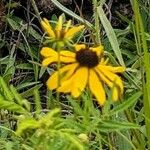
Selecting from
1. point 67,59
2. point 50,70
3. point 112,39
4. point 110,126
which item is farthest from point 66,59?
point 50,70

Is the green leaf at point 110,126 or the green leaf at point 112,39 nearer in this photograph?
the green leaf at point 110,126

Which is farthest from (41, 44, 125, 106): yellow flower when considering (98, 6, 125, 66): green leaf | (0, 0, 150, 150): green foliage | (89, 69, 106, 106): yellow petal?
(98, 6, 125, 66): green leaf

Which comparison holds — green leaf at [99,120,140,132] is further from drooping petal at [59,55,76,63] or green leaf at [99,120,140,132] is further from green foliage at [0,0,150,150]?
green foliage at [0,0,150,150]

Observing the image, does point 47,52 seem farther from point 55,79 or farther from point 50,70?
point 50,70

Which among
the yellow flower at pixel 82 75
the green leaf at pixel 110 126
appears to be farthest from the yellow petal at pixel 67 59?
the green leaf at pixel 110 126

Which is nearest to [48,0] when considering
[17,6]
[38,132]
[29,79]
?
[17,6]

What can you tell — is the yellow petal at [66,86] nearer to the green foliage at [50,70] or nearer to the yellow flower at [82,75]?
the yellow flower at [82,75]
